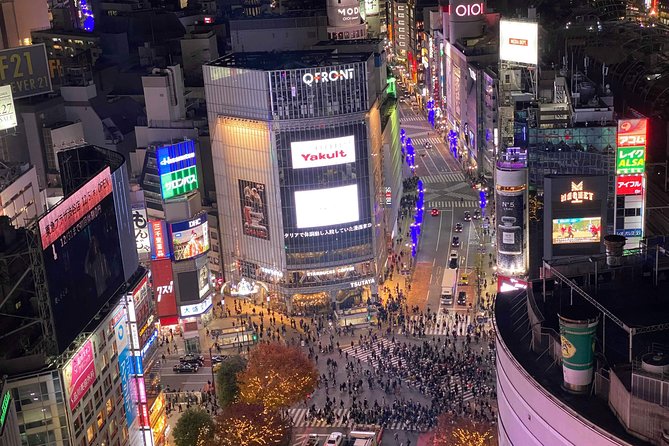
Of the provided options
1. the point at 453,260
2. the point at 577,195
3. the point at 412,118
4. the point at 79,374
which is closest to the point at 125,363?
the point at 79,374

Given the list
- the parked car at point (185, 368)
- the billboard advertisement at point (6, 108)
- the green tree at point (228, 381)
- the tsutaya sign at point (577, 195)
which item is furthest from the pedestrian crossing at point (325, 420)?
the billboard advertisement at point (6, 108)

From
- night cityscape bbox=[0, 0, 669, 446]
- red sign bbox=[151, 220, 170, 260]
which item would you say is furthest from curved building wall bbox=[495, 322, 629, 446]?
red sign bbox=[151, 220, 170, 260]

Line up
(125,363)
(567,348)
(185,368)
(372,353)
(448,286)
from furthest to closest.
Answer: (448,286) → (372,353) → (185,368) → (125,363) → (567,348)

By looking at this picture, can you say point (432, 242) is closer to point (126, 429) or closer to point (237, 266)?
point (237, 266)

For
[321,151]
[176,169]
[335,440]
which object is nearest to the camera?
[335,440]

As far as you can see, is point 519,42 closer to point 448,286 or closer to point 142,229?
point 448,286

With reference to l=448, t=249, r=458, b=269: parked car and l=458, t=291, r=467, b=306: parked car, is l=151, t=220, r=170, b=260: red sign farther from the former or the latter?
l=448, t=249, r=458, b=269: parked car

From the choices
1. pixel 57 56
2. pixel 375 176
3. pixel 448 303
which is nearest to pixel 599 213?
pixel 448 303
